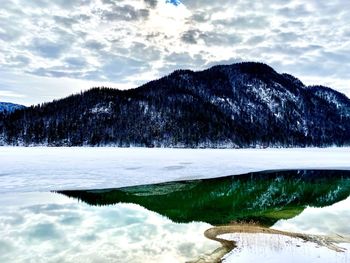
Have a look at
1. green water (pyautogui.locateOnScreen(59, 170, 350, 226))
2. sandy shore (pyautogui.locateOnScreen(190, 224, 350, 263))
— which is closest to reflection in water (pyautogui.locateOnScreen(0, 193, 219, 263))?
sandy shore (pyautogui.locateOnScreen(190, 224, 350, 263))

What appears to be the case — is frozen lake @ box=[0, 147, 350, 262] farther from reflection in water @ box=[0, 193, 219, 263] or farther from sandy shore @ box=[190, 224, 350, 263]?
sandy shore @ box=[190, 224, 350, 263]

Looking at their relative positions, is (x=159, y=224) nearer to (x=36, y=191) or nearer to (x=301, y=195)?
(x=36, y=191)

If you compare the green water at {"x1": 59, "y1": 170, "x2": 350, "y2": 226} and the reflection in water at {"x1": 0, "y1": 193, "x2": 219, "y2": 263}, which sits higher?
the green water at {"x1": 59, "y1": 170, "x2": 350, "y2": 226}

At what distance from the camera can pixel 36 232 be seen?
1334 cm

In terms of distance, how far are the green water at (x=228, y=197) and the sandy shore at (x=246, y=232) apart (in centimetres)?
107

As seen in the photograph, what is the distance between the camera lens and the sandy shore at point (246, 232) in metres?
10.9

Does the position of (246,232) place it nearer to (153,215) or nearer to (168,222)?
(168,222)

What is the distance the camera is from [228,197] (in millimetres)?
22375

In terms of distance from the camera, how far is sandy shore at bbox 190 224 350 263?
1092cm

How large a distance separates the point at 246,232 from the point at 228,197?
8672 mm

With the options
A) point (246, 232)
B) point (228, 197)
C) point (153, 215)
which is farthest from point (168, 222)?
point (228, 197)

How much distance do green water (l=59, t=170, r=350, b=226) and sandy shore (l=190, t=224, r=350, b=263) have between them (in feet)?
3.52

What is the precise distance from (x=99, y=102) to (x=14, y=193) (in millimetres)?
180654

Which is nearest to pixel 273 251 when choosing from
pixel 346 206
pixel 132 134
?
pixel 346 206
